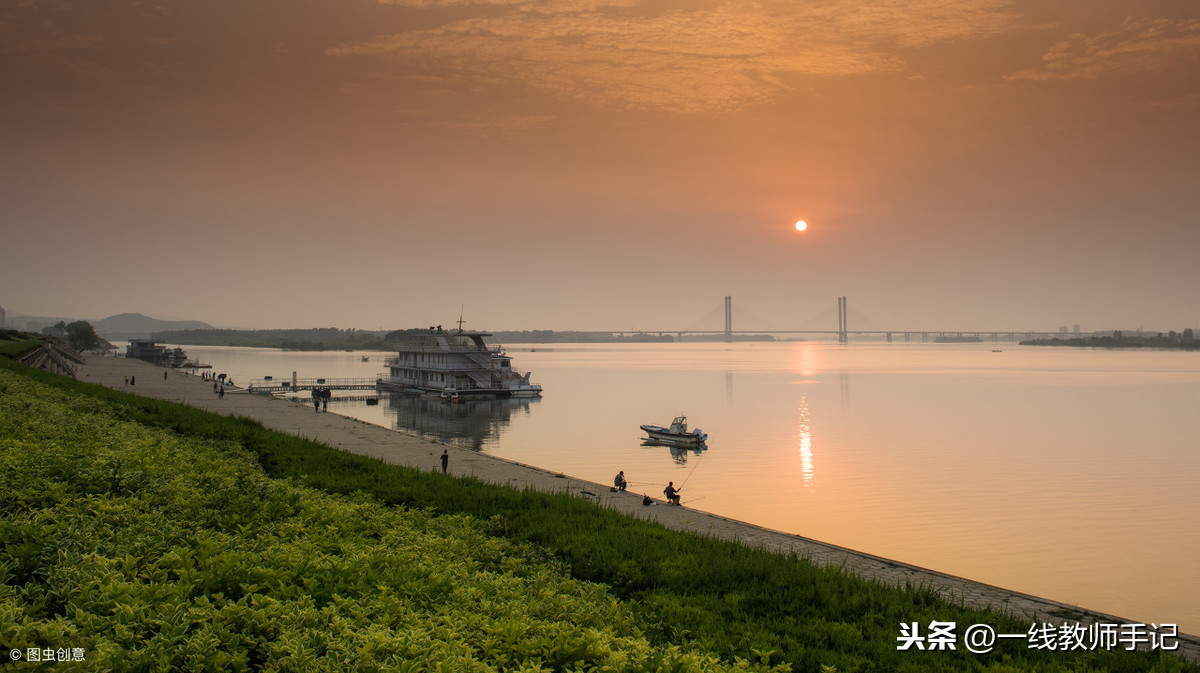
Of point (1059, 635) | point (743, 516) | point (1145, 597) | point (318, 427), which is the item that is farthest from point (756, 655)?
point (318, 427)

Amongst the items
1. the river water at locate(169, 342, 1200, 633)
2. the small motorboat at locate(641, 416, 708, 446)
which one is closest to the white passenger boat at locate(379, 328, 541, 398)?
the river water at locate(169, 342, 1200, 633)

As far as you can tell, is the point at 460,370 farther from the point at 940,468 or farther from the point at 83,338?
the point at 83,338

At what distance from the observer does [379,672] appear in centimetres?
595

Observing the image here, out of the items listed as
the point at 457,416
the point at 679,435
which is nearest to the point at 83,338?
the point at 457,416

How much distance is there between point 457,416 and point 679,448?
86.7 ft

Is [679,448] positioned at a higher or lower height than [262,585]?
lower

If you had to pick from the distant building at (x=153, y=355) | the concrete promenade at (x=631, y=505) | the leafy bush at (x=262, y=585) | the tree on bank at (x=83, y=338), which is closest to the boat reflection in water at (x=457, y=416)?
the concrete promenade at (x=631, y=505)

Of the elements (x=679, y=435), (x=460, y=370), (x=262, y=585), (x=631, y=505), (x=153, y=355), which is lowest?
(x=679, y=435)

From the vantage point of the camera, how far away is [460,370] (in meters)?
81.0

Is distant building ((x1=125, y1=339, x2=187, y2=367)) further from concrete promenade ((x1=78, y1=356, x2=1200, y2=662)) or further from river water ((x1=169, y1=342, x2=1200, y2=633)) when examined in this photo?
concrete promenade ((x1=78, y1=356, x2=1200, y2=662))

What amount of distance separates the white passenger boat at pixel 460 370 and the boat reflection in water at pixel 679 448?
34585 millimetres

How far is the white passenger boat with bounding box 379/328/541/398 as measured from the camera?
8094 centimetres

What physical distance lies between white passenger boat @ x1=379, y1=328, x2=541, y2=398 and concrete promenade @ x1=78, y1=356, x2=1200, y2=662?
2122cm

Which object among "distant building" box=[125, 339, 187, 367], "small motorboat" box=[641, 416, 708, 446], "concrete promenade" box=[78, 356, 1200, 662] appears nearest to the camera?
"concrete promenade" box=[78, 356, 1200, 662]
